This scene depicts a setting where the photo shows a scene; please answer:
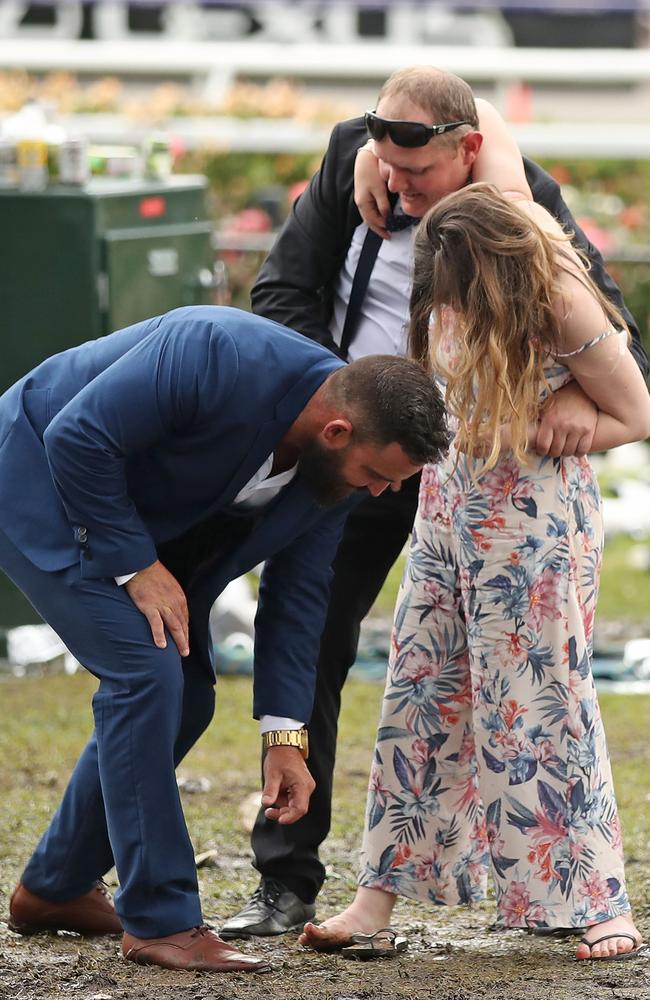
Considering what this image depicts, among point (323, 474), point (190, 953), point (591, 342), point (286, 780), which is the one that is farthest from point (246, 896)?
point (591, 342)

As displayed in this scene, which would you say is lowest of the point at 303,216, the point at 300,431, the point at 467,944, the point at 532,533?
the point at 467,944

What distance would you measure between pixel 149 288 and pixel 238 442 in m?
3.37

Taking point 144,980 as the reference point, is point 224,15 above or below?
above

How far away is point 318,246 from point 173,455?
909 millimetres

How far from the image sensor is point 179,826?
3377 millimetres

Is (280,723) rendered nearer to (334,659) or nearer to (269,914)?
(334,659)

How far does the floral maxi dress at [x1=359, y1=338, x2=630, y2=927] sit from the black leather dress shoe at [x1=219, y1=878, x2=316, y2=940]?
501 mm

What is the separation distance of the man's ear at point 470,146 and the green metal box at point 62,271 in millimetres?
2771

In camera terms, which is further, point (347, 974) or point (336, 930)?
point (336, 930)

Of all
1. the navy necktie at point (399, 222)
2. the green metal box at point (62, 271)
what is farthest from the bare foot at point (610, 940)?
the green metal box at point (62, 271)

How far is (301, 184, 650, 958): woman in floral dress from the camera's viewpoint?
337 cm

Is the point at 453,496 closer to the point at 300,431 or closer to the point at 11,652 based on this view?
the point at 300,431

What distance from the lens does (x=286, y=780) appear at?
12.0ft

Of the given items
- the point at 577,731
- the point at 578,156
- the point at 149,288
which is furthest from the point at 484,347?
the point at 578,156
